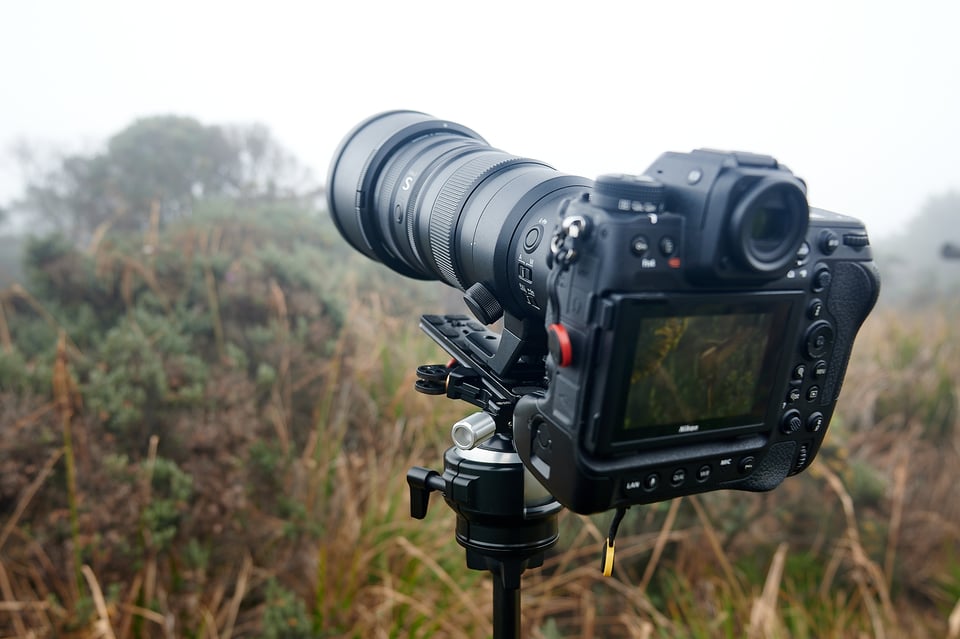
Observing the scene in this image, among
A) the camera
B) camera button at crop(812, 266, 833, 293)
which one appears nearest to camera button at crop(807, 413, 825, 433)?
the camera

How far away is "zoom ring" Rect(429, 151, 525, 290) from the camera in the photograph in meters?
1.30

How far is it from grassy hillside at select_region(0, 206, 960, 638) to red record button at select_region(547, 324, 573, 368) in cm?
132

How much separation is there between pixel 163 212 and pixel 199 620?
2398mm

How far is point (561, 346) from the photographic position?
0.87 m

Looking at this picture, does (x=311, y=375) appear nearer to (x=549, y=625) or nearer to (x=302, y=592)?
(x=302, y=592)

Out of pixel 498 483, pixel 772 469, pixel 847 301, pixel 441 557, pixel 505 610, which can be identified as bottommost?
pixel 441 557

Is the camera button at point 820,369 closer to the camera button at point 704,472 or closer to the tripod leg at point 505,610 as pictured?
the camera button at point 704,472

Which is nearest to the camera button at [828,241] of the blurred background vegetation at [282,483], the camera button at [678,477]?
the camera button at [678,477]

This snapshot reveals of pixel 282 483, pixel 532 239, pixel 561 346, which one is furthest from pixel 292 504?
pixel 561 346

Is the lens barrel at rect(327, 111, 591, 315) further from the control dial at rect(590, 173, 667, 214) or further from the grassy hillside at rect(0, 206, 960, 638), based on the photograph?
the grassy hillside at rect(0, 206, 960, 638)

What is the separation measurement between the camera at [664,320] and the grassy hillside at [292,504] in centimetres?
110

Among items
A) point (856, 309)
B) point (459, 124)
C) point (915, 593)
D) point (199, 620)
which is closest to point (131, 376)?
point (199, 620)

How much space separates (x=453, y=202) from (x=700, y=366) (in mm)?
585

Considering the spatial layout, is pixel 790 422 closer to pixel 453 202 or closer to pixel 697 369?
pixel 697 369
